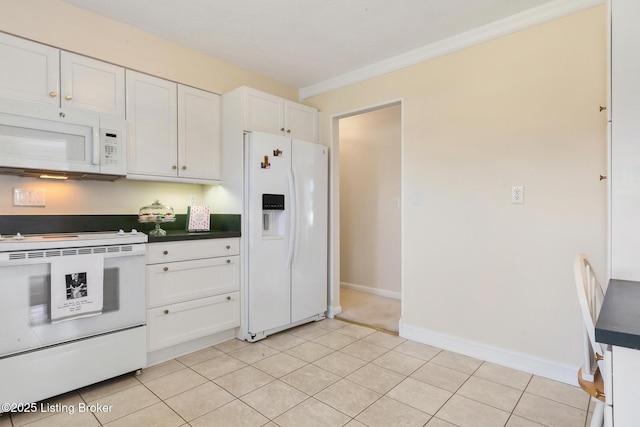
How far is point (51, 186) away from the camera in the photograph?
2307 mm

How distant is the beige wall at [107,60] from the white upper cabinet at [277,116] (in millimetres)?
392

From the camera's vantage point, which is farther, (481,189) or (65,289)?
(481,189)

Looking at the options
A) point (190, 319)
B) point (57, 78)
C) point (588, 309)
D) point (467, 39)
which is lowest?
point (190, 319)

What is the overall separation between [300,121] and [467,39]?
1589 millimetres

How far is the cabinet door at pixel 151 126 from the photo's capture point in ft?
8.01

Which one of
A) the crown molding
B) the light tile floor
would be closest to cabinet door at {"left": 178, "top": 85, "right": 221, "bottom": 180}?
the crown molding

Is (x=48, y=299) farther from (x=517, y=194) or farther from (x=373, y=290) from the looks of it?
(x=373, y=290)

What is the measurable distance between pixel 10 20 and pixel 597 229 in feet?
12.4

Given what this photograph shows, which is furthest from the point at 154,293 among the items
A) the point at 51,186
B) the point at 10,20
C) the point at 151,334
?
the point at 10,20

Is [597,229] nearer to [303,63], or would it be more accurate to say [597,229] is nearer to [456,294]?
[456,294]

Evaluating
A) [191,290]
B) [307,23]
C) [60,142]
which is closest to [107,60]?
[60,142]

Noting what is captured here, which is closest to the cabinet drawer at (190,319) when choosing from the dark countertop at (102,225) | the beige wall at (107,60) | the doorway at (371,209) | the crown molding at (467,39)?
the dark countertop at (102,225)

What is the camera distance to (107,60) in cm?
238

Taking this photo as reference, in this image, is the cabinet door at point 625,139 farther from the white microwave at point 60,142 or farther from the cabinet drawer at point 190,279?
the white microwave at point 60,142
